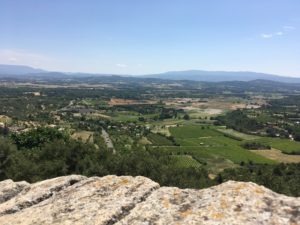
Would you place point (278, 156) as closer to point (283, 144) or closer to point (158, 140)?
point (283, 144)

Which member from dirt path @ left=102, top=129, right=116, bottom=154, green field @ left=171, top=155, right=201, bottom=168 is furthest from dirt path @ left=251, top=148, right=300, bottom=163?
dirt path @ left=102, top=129, right=116, bottom=154

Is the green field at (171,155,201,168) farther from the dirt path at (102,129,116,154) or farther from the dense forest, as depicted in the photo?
the dense forest

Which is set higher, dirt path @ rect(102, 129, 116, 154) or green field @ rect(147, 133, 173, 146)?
dirt path @ rect(102, 129, 116, 154)

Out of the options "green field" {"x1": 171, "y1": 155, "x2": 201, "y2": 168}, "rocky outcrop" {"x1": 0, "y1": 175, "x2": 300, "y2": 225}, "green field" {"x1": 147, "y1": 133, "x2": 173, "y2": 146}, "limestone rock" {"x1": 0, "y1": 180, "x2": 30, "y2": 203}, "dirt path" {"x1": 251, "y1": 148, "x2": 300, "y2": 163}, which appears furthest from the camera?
"green field" {"x1": 147, "y1": 133, "x2": 173, "y2": 146}

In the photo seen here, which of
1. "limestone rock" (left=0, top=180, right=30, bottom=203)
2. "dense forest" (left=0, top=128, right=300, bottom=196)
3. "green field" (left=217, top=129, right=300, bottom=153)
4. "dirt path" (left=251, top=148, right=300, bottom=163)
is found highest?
"limestone rock" (left=0, top=180, right=30, bottom=203)

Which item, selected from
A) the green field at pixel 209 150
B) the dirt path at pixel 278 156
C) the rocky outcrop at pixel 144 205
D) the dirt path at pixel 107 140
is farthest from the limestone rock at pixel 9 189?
the dirt path at pixel 278 156

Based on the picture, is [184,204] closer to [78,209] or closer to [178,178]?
[78,209]

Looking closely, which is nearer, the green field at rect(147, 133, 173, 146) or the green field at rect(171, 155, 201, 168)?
the green field at rect(171, 155, 201, 168)

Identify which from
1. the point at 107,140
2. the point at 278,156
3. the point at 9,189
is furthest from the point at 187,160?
the point at 9,189

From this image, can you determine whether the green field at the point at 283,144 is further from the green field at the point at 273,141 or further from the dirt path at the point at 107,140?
the dirt path at the point at 107,140

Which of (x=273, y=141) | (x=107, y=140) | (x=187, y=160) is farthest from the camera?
(x=273, y=141)
